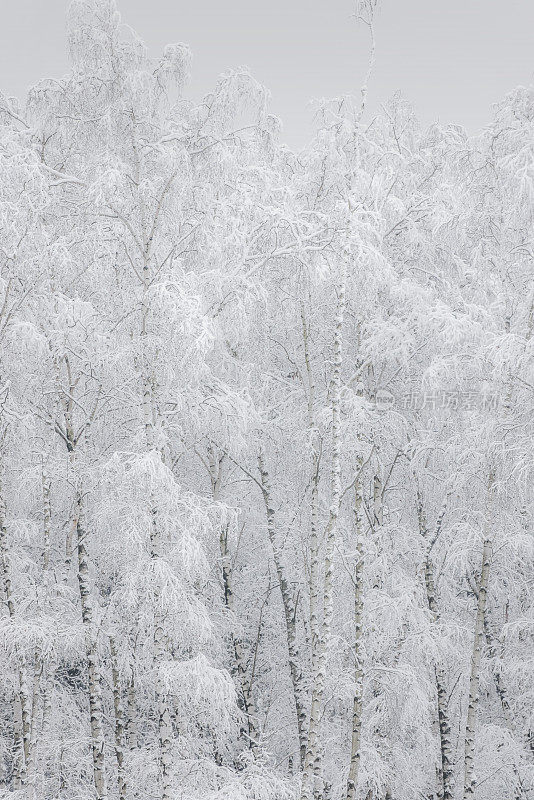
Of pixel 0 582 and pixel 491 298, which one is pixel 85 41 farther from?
pixel 491 298

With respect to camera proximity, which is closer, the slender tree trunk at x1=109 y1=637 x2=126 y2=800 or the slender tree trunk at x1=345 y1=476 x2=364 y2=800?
the slender tree trunk at x1=345 y1=476 x2=364 y2=800

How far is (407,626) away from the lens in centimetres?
970

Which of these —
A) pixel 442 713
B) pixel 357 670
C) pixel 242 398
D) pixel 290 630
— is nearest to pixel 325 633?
pixel 357 670

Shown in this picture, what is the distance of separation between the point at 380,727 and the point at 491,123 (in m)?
7.73

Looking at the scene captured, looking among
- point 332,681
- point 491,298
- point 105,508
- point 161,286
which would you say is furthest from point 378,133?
point 332,681

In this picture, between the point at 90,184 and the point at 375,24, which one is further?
the point at 375,24

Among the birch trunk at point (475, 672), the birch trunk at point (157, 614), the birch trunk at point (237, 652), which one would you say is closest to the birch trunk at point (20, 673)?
the birch trunk at point (157, 614)

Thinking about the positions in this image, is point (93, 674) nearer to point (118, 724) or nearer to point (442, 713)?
point (118, 724)

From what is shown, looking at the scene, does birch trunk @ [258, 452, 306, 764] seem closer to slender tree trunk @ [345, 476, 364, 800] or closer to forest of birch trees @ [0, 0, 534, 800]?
forest of birch trees @ [0, 0, 534, 800]

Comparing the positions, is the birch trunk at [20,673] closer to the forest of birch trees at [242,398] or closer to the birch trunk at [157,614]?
the forest of birch trees at [242,398]

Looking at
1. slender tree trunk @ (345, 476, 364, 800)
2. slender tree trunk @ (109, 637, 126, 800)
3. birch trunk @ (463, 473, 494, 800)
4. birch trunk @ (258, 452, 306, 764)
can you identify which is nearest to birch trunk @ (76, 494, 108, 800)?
slender tree trunk @ (109, 637, 126, 800)

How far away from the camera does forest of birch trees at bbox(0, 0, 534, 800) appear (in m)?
7.50

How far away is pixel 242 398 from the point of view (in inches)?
347

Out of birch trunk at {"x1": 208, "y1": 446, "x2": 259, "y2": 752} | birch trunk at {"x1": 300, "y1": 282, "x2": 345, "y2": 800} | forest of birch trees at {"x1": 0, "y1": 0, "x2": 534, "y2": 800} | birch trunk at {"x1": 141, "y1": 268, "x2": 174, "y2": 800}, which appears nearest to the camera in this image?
birch trunk at {"x1": 141, "y1": 268, "x2": 174, "y2": 800}
